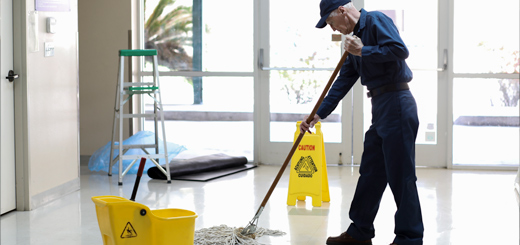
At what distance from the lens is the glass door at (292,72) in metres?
6.32

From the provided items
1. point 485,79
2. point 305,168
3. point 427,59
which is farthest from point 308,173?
point 485,79

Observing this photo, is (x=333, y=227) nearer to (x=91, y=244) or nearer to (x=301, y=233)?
(x=301, y=233)

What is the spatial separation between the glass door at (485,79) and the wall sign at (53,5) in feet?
12.4

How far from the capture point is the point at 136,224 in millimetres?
2531

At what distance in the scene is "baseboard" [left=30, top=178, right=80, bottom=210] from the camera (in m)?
4.34

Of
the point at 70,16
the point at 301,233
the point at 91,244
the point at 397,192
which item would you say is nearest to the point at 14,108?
the point at 70,16

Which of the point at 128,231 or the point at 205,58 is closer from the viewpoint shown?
the point at 128,231

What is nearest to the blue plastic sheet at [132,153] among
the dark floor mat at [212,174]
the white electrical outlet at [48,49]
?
the dark floor mat at [212,174]

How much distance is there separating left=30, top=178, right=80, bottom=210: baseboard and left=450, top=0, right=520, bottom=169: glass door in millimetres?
3789

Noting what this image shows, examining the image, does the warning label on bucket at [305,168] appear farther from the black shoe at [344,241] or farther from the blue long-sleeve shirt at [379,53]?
the blue long-sleeve shirt at [379,53]

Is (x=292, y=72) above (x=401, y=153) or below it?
above

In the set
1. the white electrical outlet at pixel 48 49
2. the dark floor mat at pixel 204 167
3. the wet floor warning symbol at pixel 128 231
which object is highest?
the white electrical outlet at pixel 48 49

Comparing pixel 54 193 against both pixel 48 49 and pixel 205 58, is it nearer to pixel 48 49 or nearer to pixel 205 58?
pixel 48 49

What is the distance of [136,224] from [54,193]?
2351mm
